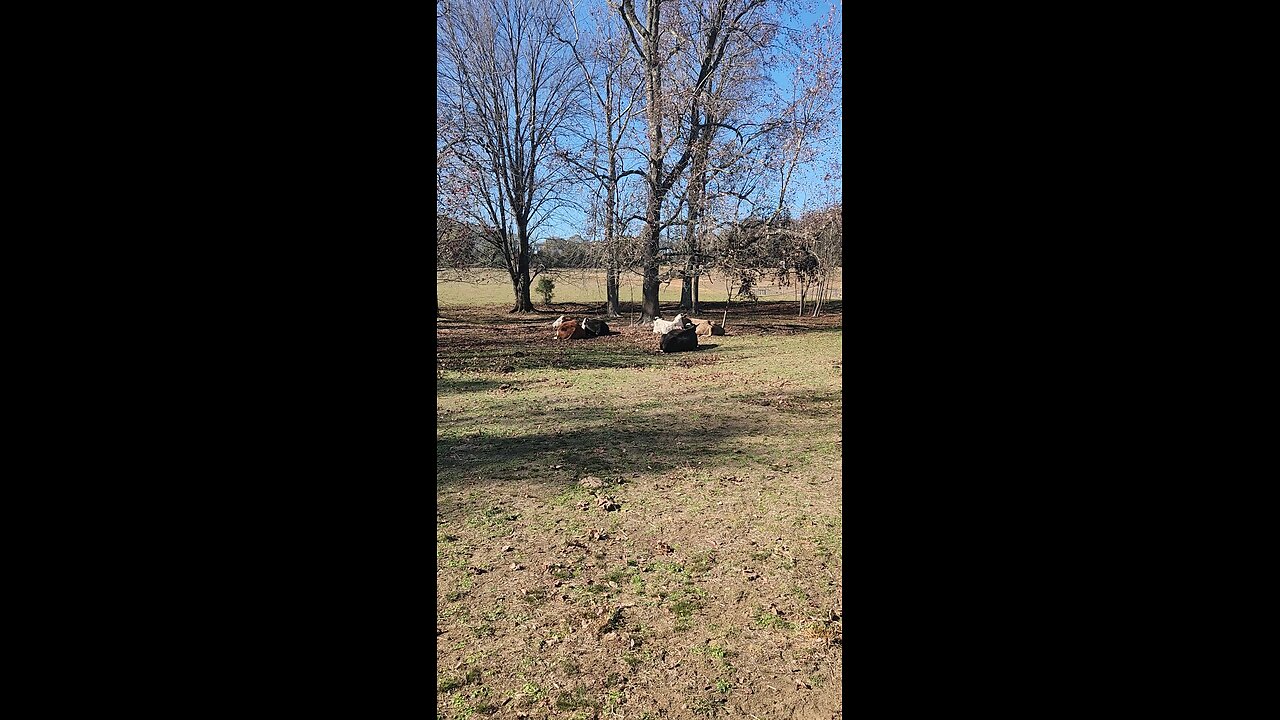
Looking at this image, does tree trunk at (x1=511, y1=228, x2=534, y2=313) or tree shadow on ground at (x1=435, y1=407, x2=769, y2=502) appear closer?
tree shadow on ground at (x1=435, y1=407, x2=769, y2=502)

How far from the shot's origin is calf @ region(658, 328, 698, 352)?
38.0 feet

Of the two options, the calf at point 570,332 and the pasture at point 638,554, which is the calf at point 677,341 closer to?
the calf at point 570,332

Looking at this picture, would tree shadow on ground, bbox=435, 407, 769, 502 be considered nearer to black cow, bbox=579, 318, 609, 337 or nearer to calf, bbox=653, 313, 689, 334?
calf, bbox=653, 313, 689, 334

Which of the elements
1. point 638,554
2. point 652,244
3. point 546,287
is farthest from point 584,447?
point 546,287

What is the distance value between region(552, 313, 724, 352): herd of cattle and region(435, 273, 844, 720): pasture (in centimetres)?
407

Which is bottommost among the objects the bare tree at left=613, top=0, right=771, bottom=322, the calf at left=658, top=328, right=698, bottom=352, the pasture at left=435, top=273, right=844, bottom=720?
the pasture at left=435, top=273, right=844, bottom=720

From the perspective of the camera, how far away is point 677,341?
11.7 metres

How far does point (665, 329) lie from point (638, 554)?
9.43m

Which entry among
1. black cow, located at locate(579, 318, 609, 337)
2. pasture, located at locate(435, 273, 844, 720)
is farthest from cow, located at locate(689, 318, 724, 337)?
pasture, located at locate(435, 273, 844, 720)

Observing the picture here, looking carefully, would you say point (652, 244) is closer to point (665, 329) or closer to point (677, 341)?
point (665, 329)
